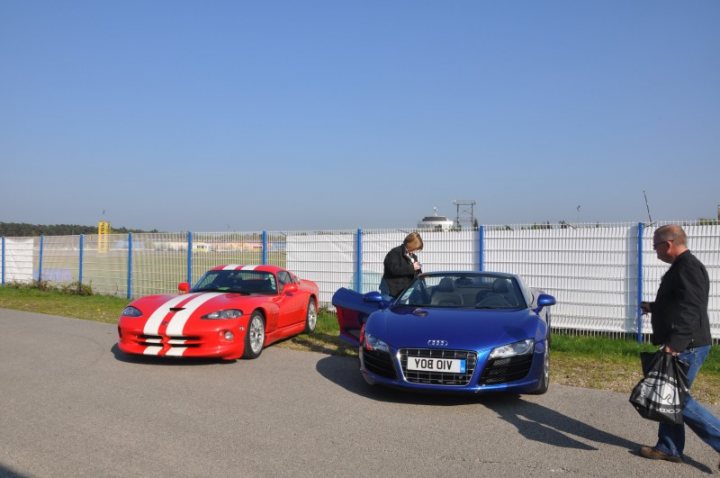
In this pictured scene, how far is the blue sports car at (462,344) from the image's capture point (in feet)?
18.2

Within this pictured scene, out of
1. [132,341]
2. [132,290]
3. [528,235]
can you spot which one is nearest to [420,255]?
[528,235]

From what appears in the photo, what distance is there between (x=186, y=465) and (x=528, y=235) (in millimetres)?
7939

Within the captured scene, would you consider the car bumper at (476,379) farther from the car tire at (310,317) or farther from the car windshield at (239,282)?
the car tire at (310,317)

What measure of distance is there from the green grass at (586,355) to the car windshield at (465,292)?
114 cm

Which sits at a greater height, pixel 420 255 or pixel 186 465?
pixel 420 255

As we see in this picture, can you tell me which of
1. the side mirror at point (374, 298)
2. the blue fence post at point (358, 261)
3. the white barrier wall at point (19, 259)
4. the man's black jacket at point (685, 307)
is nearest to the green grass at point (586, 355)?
the blue fence post at point (358, 261)

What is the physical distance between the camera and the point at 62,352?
8.46 m

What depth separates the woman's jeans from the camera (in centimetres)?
402

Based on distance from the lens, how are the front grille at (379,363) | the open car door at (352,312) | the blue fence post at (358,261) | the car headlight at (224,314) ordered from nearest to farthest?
the front grille at (379,363), the car headlight at (224,314), the open car door at (352,312), the blue fence post at (358,261)

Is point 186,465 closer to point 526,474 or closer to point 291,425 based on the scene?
point 291,425

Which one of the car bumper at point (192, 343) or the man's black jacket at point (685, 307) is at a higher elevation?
the man's black jacket at point (685, 307)

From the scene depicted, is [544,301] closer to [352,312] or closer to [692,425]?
[352,312]

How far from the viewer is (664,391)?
4008 millimetres

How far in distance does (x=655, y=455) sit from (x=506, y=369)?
153cm
